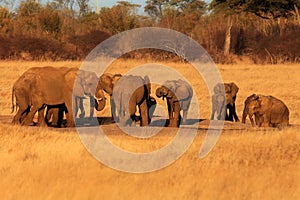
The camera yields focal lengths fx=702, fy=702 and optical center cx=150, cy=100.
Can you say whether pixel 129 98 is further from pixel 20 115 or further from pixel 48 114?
pixel 20 115

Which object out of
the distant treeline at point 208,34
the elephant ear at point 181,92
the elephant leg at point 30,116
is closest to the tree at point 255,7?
the distant treeline at point 208,34

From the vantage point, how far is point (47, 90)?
1445cm

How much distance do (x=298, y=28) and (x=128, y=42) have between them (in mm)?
9701

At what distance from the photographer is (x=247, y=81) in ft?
88.6

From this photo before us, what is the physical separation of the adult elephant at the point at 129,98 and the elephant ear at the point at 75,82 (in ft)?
2.95

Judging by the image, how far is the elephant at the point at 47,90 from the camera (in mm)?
14453

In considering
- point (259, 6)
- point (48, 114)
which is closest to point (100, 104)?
point (48, 114)

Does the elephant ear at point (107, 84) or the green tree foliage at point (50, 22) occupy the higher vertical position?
the green tree foliage at point (50, 22)

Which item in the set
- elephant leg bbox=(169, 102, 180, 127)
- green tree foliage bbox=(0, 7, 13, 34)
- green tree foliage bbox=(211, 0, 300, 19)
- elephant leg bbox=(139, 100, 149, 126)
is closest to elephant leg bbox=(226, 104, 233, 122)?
elephant leg bbox=(169, 102, 180, 127)

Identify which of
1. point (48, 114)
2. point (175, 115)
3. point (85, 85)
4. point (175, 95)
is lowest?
point (48, 114)

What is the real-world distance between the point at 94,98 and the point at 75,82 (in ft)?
2.82

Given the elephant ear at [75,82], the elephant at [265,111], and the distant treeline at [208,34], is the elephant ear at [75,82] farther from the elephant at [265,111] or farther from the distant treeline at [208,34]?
the distant treeline at [208,34]

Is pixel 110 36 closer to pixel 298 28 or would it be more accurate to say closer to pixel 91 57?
pixel 91 57

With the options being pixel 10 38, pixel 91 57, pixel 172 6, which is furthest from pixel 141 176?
pixel 172 6
